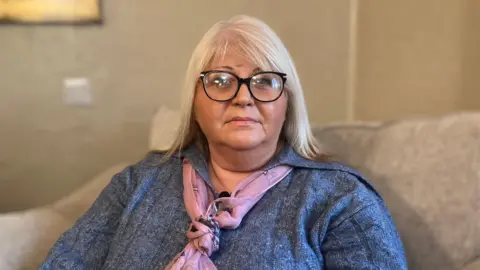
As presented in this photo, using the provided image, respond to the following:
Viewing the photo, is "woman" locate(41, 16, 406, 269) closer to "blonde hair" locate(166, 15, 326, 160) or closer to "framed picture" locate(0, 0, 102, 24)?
"blonde hair" locate(166, 15, 326, 160)

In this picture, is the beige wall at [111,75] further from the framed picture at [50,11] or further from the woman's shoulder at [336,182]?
the woman's shoulder at [336,182]

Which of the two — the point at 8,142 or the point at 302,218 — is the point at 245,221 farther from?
the point at 8,142

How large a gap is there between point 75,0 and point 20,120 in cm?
47

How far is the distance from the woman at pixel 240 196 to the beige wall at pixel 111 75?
820mm

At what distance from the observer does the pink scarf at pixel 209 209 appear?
113cm

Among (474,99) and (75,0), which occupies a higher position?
(75,0)

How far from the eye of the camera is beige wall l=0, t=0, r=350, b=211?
Result: 2117mm

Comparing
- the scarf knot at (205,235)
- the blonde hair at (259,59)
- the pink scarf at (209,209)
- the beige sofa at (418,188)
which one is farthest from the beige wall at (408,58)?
the scarf knot at (205,235)

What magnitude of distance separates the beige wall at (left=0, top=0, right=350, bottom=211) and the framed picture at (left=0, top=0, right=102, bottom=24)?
29 mm

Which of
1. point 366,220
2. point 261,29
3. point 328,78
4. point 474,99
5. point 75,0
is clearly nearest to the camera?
point 366,220

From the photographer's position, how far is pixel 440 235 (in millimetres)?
1217

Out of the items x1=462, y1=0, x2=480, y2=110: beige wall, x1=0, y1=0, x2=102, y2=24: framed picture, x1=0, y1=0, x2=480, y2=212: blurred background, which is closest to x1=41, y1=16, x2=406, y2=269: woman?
x1=462, y1=0, x2=480, y2=110: beige wall

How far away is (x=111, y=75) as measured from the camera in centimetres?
214

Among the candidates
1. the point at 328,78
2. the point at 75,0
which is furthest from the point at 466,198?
the point at 75,0
